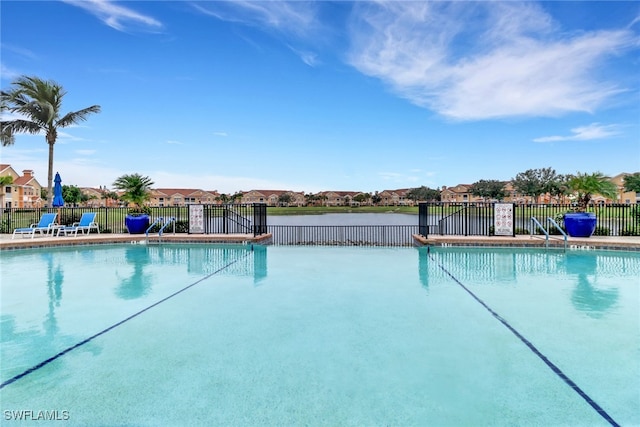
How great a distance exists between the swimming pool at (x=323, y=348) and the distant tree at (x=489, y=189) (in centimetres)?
7964

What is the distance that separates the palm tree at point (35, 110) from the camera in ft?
53.8

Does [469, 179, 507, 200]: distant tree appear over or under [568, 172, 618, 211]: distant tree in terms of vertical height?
over

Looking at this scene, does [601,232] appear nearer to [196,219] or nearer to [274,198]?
[196,219]

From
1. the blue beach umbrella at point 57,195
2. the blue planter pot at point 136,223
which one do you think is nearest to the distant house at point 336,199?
the blue beach umbrella at point 57,195

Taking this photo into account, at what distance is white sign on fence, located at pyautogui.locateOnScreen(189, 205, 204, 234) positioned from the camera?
13.1 metres

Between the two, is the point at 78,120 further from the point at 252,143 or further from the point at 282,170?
the point at 282,170

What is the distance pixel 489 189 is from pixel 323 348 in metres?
86.3

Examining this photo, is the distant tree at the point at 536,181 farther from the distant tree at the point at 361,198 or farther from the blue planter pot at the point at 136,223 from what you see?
the blue planter pot at the point at 136,223

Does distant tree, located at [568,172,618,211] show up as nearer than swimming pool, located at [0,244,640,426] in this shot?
No

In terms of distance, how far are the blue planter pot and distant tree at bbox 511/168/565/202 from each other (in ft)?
242

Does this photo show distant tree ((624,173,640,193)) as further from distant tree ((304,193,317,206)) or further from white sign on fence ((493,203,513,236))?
distant tree ((304,193,317,206))

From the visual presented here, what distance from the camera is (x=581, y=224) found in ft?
37.4

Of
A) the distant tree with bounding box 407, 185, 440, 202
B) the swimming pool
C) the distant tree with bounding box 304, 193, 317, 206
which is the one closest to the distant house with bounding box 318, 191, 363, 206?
the distant tree with bounding box 304, 193, 317, 206

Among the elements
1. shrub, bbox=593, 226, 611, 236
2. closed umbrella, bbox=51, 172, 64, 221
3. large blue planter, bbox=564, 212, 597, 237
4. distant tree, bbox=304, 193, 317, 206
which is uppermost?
distant tree, bbox=304, 193, 317, 206
